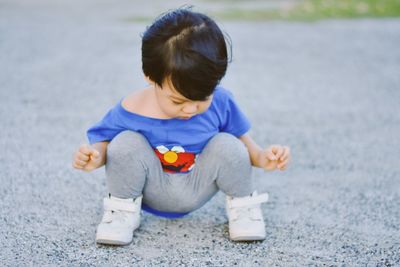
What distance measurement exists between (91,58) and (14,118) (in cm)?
151

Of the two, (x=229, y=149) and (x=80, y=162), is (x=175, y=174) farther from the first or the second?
(x=80, y=162)

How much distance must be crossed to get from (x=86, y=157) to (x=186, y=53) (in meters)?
0.43

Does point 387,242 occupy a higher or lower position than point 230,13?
higher

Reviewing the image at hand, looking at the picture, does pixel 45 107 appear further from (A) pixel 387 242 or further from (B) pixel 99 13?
(B) pixel 99 13

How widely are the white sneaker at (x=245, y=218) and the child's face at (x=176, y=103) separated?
0.35m

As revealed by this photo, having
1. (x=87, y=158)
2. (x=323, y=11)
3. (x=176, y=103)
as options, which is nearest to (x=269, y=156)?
(x=176, y=103)

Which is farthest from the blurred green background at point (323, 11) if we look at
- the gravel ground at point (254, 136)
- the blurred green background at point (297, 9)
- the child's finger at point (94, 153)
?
the child's finger at point (94, 153)

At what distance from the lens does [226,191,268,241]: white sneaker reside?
1.96m

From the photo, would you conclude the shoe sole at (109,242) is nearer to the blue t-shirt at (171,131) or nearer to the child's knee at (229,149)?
the blue t-shirt at (171,131)

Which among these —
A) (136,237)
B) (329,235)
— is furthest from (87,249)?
(329,235)

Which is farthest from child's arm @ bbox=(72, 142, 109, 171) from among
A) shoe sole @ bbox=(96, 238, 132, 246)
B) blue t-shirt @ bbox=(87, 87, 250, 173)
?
shoe sole @ bbox=(96, 238, 132, 246)

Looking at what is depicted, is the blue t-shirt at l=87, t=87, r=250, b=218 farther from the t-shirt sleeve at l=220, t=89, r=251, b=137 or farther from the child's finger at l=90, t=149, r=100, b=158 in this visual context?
the child's finger at l=90, t=149, r=100, b=158

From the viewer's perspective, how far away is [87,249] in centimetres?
187

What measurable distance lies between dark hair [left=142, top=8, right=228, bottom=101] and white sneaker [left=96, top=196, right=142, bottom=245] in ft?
1.34
